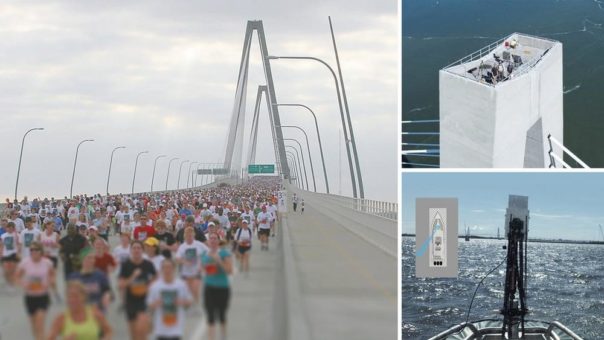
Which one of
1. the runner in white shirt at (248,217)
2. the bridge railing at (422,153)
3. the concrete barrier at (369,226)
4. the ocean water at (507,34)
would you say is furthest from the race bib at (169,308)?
the ocean water at (507,34)

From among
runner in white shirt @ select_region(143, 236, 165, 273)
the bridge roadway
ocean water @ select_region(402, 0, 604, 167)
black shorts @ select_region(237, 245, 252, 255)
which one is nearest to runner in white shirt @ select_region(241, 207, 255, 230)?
the bridge roadway

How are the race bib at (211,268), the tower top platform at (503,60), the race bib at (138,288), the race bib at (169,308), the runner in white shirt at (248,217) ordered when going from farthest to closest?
the tower top platform at (503,60)
the runner in white shirt at (248,217)
the race bib at (211,268)
the race bib at (138,288)
the race bib at (169,308)

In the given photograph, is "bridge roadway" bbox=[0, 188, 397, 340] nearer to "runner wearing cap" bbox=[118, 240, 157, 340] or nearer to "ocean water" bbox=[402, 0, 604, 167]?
"runner wearing cap" bbox=[118, 240, 157, 340]

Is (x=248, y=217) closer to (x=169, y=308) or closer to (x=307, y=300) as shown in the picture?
(x=307, y=300)

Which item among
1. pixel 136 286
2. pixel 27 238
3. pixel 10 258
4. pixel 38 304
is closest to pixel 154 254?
pixel 136 286

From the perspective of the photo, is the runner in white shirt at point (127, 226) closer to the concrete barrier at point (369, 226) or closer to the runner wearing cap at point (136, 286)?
the concrete barrier at point (369, 226)

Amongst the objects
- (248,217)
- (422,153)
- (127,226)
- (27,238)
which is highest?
(422,153)

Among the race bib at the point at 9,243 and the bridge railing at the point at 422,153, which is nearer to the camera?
the race bib at the point at 9,243
